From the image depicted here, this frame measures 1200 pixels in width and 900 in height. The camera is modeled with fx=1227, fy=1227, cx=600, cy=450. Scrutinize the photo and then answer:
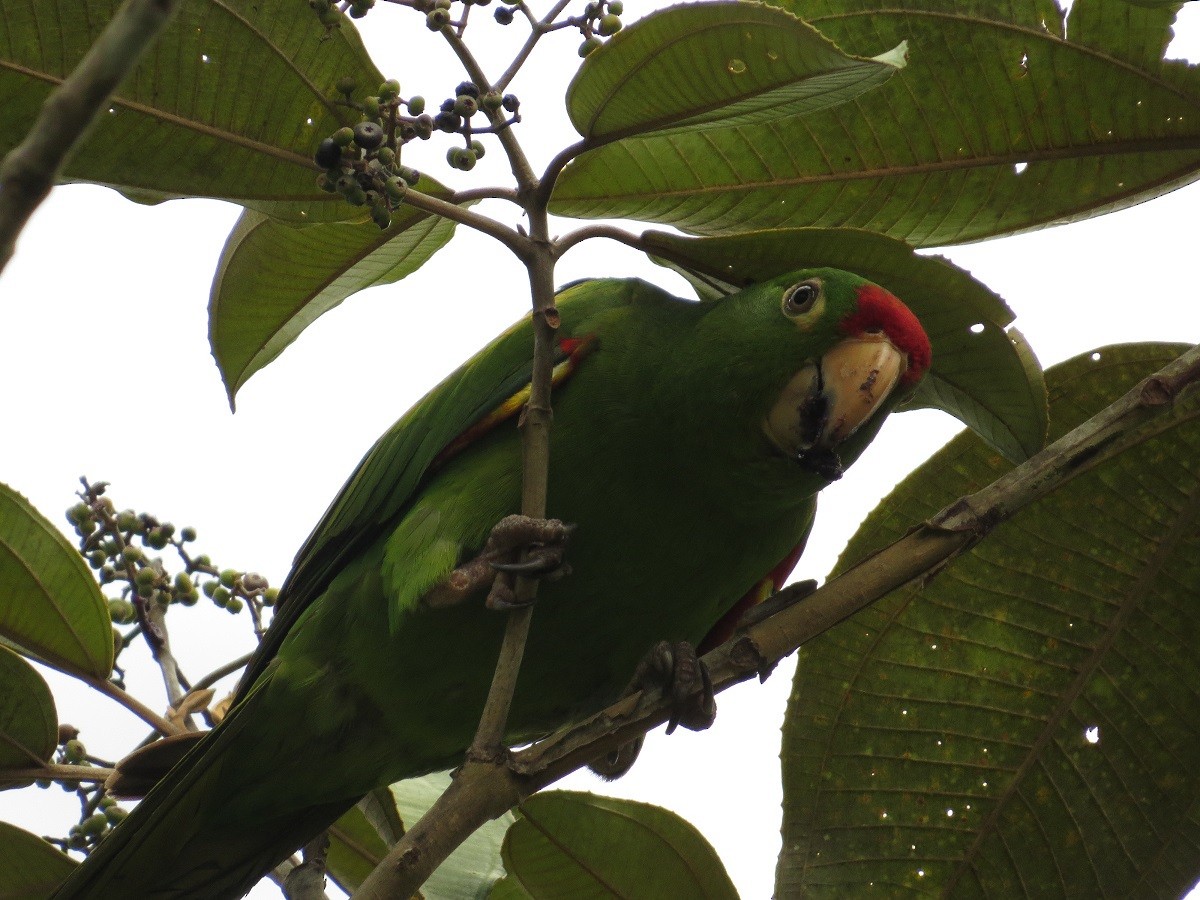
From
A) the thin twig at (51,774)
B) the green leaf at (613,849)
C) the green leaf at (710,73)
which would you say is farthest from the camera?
the thin twig at (51,774)

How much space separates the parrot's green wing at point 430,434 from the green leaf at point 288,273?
388 millimetres

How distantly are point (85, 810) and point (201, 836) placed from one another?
9.1 inches

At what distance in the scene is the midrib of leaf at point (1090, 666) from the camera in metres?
2.02

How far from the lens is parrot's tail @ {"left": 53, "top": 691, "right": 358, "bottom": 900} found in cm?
231

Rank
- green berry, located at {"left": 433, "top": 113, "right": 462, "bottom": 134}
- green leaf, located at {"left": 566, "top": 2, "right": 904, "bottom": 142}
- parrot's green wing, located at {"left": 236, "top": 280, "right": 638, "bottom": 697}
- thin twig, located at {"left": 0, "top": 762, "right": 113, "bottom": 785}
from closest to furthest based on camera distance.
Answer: green leaf, located at {"left": 566, "top": 2, "right": 904, "bottom": 142} < green berry, located at {"left": 433, "top": 113, "right": 462, "bottom": 134} < thin twig, located at {"left": 0, "top": 762, "right": 113, "bottom": 785} < parrot's green wing, located at {"left": 236, "top": 280, "right": 638, "bottom": 697}

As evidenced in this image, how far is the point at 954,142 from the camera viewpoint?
2.05 metres

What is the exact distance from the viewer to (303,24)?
1.71 meters

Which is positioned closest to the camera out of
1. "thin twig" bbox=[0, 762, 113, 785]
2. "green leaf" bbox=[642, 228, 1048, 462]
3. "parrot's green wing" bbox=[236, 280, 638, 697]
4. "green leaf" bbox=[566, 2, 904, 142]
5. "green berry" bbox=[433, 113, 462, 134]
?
"green leaf" bbox=[566, 2, 904, 142]

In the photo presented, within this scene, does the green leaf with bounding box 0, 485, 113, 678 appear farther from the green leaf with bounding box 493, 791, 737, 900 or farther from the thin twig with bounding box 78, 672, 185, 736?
the green leaf with bounding box 493, 791, 737, 900

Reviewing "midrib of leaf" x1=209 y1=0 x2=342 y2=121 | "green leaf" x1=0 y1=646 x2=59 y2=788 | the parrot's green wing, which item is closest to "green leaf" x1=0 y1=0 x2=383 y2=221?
"midrib of leaf" x1=209 y1=0 x2=342 y2=121

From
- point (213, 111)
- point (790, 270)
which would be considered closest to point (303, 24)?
point (213, 111)

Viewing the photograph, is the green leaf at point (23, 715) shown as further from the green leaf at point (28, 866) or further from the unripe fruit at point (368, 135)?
the unripe fruit at point (368, 135)

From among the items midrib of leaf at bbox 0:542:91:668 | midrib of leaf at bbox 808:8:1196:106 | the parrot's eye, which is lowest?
midrib of leaf at bbox 0:542:91:668

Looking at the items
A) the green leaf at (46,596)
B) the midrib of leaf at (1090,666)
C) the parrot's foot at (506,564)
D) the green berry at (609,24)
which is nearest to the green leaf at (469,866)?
the parrot's foot at (506,564)
